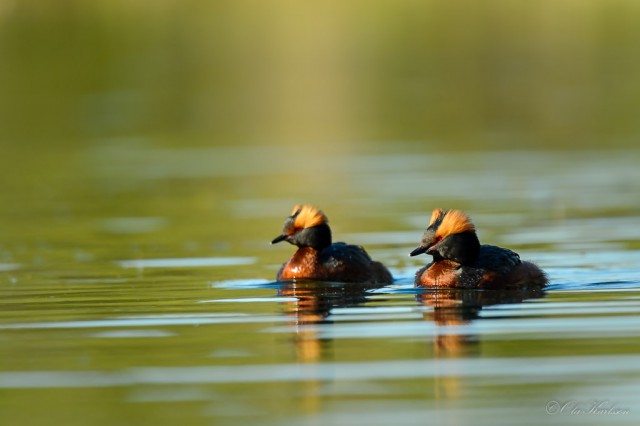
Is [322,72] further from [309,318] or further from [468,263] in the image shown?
[309,318]

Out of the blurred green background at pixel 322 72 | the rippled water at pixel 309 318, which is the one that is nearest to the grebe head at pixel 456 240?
the rippled water at pixel 309 318

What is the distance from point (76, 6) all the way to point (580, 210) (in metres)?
60.8

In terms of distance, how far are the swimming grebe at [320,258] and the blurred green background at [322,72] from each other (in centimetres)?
1868

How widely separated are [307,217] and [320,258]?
0.57 m

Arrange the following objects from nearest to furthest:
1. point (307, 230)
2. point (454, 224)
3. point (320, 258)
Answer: point (454, 224) < point (320, 258) < point (307, 230)

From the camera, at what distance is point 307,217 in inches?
709

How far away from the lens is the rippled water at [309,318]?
35.0 feet

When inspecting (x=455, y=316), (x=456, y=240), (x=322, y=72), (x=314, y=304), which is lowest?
(x=455, y=316)

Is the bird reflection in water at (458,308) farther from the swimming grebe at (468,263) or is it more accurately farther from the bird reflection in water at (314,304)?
the bird reflection in water at (314,304)

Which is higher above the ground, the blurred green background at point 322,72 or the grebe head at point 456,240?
the blurred green background at point 322,72

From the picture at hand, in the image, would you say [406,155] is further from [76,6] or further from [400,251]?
[76,6]

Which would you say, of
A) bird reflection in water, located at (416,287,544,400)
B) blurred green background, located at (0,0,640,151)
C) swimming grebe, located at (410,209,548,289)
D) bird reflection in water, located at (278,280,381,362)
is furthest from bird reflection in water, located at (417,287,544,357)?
blurred green background, located at (0,0,640,151)

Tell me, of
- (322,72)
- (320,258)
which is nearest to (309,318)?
(320,258)

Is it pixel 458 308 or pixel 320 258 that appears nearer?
pixel 458 308
